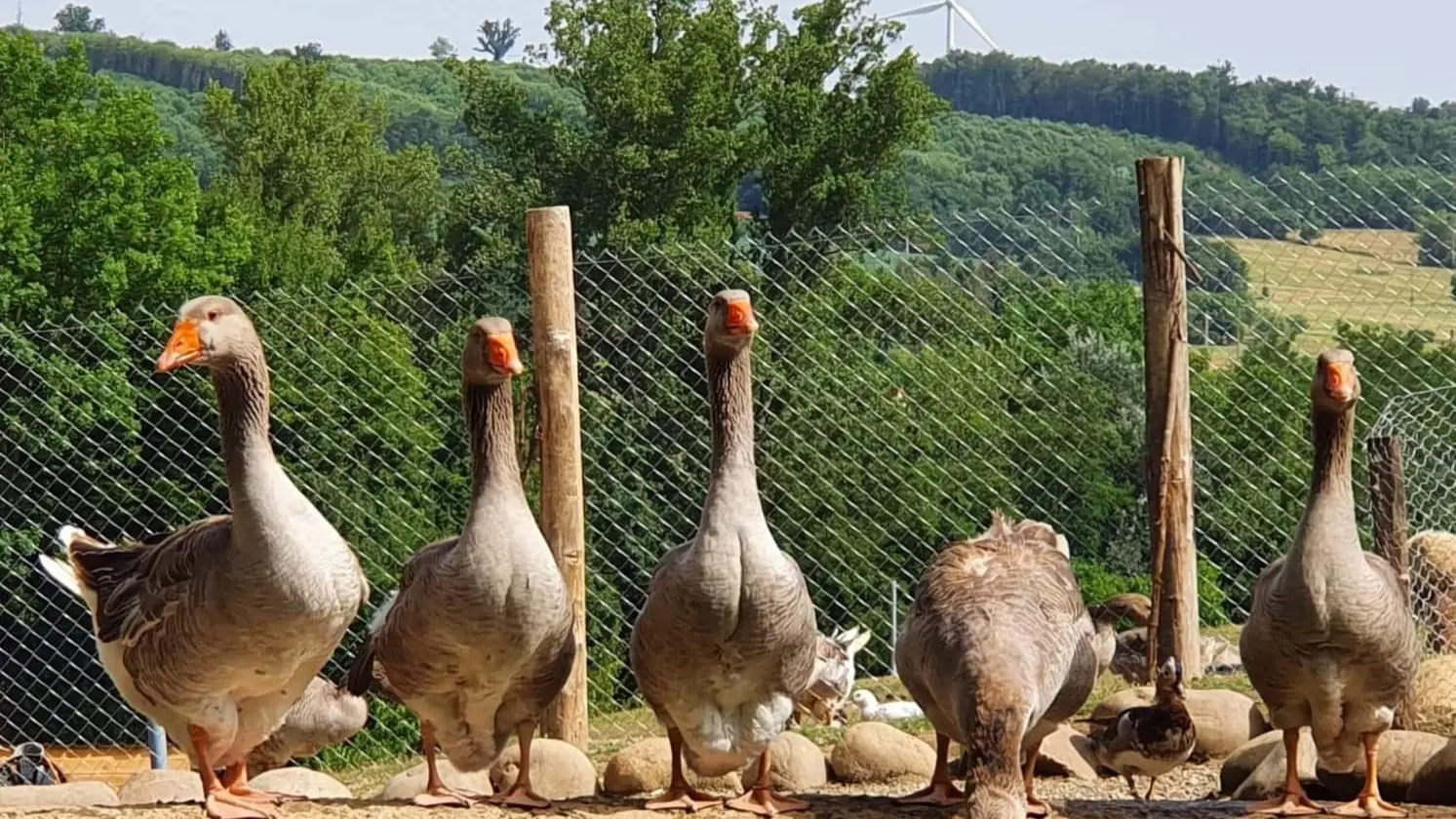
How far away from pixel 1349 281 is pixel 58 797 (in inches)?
236

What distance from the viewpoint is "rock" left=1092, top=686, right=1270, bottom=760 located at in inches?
303

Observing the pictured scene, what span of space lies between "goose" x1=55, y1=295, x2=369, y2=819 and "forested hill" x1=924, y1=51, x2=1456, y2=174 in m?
5.51

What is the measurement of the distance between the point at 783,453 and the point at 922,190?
27.7m

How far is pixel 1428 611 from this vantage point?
8.62 m

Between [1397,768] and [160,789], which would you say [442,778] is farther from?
[1397,768]

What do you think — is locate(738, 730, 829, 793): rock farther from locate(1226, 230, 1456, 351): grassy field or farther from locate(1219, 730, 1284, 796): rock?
locate(1226, 230, 1456, 351): grassy field

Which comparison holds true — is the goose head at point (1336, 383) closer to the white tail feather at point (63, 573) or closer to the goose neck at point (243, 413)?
the goose neck at point (243, 413)

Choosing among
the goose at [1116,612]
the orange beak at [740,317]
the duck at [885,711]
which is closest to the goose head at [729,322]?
the orange beak at [740,317]

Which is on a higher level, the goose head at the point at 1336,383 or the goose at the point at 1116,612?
the goose head at the point at 1336,383

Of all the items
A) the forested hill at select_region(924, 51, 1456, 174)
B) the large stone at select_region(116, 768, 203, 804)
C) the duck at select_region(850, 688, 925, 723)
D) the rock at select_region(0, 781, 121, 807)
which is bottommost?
the duck at select_region(850, 688, 925, 723)

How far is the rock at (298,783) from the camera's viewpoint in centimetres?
717

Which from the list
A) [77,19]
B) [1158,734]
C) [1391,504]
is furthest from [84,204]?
[77,19]

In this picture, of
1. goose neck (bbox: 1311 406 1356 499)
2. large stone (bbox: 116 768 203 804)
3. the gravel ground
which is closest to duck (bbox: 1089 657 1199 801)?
the gravel ground

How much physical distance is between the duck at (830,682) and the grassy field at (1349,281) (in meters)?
2.62
